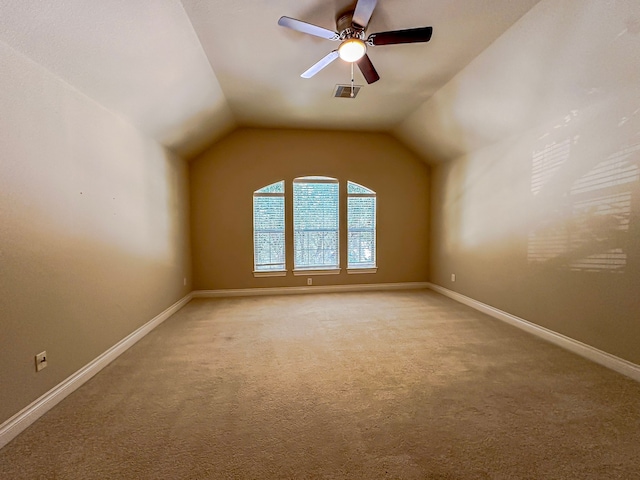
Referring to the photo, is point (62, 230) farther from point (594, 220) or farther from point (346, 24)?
point (594, 220)

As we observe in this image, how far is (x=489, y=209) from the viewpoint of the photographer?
3.85 meters

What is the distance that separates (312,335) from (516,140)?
10.7ft

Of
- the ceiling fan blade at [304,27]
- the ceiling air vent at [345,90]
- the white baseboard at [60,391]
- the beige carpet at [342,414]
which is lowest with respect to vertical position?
the beige carpet at [342,414]

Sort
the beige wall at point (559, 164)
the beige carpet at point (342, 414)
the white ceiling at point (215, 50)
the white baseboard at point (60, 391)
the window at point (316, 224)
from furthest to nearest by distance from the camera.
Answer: the window at point (316, 224)
the beige wall at point (559, 164)
the white ceiling at point (215, 50)
the white baseboard at point (60, 391)
the beige carpet at point (342, 414)

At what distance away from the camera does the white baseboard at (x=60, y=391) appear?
1.62m

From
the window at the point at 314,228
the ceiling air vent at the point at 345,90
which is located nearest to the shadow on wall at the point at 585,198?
the ceiling air vent at the point at 345,90

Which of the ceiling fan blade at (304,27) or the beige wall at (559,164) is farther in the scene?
the beige wall at (559,164)

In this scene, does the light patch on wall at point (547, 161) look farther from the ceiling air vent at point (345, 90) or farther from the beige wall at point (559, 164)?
the ceiling air vent at point (345, 90)

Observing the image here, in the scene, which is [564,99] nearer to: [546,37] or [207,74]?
[546,37]

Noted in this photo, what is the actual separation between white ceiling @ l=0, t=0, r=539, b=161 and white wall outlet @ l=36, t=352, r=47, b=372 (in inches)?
74.3

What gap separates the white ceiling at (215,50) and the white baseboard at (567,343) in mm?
2847

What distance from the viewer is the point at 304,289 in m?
5.05

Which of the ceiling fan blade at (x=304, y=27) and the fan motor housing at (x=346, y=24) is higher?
the fan motor housing at (x=346, y=24)

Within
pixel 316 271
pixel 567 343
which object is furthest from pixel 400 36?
pixel 316 271
